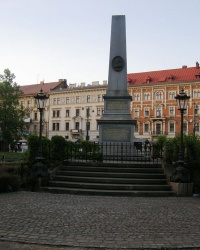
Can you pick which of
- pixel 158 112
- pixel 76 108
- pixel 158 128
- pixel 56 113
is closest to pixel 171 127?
pixel 158 128

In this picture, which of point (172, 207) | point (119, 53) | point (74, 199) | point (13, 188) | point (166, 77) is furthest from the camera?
point (166, 77)

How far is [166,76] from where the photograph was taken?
71.6 metres

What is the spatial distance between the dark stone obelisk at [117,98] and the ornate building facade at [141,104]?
42.1m

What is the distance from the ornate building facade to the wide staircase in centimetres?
4682

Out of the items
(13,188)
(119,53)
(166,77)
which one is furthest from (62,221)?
(166,77)

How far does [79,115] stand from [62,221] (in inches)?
2870

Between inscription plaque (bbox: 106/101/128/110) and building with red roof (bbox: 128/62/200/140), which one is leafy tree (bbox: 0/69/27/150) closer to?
building with red roof (bbox: 128/62/200/140)

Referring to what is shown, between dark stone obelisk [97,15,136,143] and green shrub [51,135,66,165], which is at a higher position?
dark stone obelisk [97,15,136,143]

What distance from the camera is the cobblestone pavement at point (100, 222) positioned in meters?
5.90

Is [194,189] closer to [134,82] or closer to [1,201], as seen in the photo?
[1,201]

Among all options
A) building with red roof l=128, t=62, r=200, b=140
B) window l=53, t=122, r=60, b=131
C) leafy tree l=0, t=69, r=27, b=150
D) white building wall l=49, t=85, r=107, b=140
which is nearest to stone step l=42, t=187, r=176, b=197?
leafy tree l=0, t=69, r=27, b=150

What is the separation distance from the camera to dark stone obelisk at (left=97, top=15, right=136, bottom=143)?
17.6 meters

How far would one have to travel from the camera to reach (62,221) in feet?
23.9

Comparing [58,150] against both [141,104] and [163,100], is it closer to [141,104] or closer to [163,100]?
[163,100]
